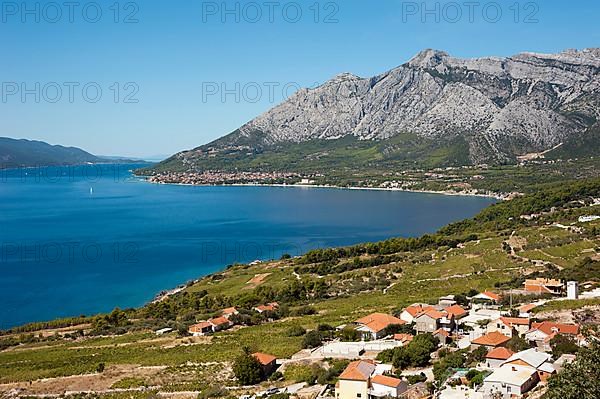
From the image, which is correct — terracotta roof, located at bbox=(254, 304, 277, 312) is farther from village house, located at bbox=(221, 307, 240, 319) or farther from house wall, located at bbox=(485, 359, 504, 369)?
house wall, located at bbox=(485, 359, 504, 369)

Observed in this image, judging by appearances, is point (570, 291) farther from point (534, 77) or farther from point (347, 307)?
point (534, 77)

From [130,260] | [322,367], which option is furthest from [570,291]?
[130,260]

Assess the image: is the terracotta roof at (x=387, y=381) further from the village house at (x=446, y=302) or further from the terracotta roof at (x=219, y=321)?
the terracotta roof at (x=219, y=321)

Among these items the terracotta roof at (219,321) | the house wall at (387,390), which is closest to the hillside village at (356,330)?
the house wall at (387,390)

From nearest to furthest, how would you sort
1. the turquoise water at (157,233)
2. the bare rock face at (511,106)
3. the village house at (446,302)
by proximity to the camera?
the village house at (446,302), the turquoise water at (157,233), the bare rock face at (511,106)

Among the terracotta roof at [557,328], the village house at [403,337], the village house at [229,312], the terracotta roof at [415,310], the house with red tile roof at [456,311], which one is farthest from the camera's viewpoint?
the village house at [229,312]

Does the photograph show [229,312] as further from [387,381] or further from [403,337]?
[387,381]
